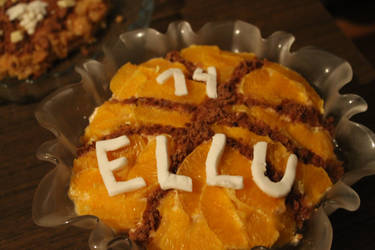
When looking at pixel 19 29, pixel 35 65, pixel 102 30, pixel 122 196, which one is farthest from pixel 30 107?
pixel 122 196

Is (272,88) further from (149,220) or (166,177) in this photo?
(149,220)

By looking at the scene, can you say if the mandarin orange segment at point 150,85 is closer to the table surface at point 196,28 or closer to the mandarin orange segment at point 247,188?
the mandarin orange segment at point 247,188

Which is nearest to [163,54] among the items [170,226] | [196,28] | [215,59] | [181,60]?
[181,60]

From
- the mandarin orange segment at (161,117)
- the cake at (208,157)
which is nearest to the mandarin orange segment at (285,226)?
the cake at (208,157)

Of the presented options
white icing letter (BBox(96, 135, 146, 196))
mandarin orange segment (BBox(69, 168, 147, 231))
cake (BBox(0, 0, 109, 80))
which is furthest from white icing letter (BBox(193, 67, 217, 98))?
cake (BBox(0, 0, 109, 80))

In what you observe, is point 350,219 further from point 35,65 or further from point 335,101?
point 35,65

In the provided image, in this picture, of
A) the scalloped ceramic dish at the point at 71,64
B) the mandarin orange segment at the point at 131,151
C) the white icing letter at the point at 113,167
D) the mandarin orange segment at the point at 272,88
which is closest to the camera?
the white icing letter at the point at 113,167
